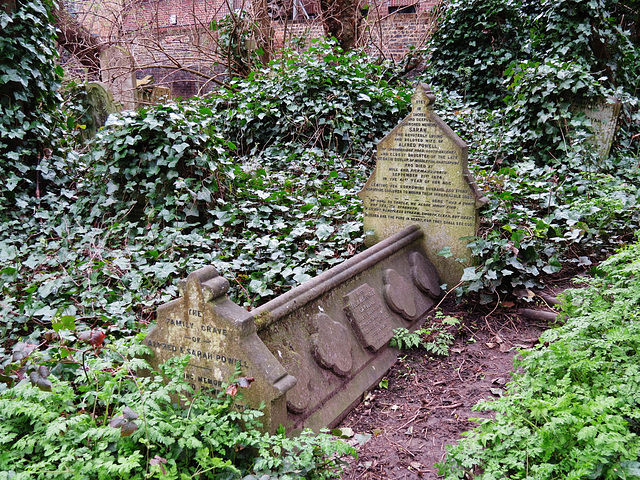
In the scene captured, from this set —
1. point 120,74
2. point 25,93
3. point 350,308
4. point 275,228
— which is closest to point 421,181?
point 275,228

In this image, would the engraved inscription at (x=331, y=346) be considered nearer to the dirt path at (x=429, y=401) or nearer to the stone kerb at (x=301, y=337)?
the stone kerb at (x=301, y=337)

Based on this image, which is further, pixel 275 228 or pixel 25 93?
pixel 25 93

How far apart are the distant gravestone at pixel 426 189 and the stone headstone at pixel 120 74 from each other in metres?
7.10

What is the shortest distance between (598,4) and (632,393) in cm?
745

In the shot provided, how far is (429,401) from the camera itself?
348cm

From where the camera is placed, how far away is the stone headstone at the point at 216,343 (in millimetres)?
2459

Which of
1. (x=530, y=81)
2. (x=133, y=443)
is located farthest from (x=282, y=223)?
(x=530, y=81)

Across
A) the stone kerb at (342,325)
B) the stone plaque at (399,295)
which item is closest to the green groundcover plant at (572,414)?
the stone kerb at (342,325)

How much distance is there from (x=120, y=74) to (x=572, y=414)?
10.7 meters

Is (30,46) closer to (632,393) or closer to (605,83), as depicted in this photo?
(632,393)

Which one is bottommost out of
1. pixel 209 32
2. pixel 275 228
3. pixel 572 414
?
pixel 572 414

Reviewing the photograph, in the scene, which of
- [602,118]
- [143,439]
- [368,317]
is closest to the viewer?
[143,439]

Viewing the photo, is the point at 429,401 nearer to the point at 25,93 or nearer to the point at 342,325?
the point at 342,325

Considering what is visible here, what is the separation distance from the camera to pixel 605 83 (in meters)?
7.86
